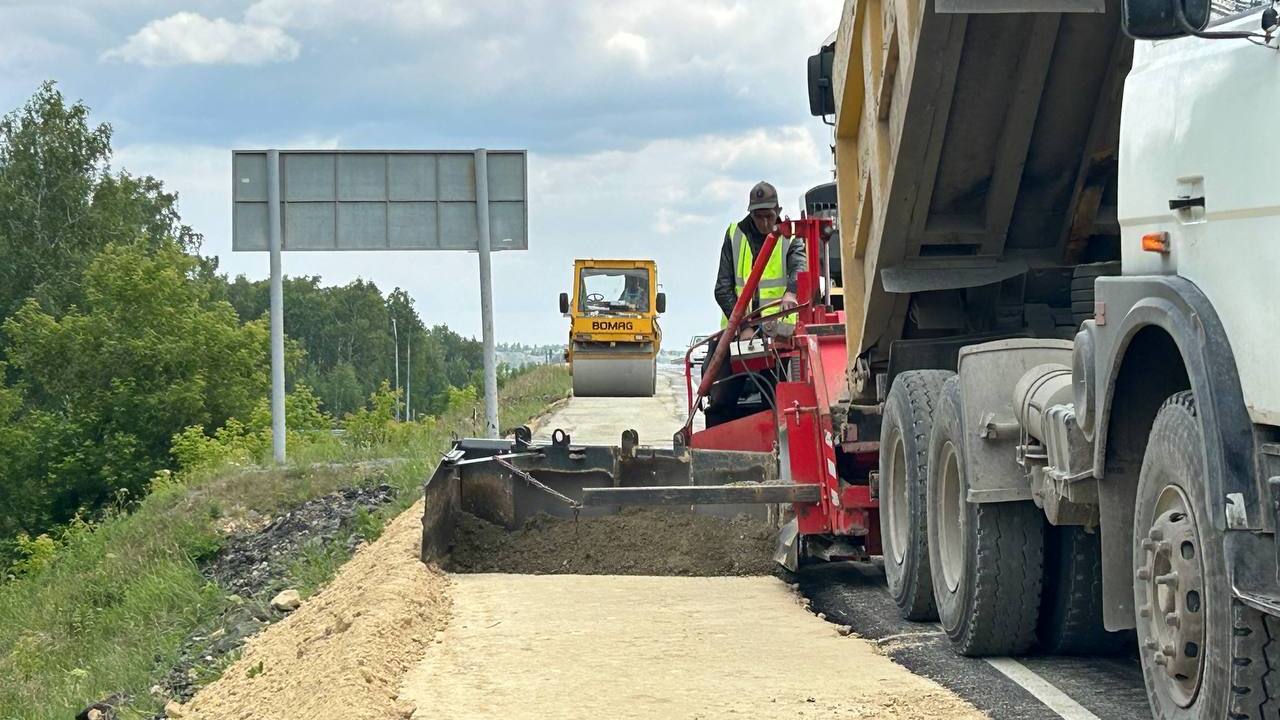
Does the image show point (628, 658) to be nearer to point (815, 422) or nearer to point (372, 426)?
point (815, 422)

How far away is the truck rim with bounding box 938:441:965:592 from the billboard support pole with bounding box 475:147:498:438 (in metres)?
12.0

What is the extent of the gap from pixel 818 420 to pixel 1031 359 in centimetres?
259

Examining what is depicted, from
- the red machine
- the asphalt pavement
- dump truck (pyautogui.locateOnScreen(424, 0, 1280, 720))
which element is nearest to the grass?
dump truck (pyautogui.locateOnScreen(424, 0, 1280, 720))

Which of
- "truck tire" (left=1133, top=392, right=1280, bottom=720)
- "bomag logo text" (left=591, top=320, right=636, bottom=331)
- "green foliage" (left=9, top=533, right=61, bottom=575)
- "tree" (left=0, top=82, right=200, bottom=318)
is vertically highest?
"tree" (left=0, top=82, right=200, bottom=318)

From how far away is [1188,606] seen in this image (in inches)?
175

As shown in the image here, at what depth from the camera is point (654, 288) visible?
31625 mm

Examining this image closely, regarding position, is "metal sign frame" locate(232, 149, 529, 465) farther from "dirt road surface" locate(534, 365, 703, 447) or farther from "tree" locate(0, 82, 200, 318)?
"tree" locate(0, 82, 200, 318)

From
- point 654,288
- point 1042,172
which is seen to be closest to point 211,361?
point 654,288

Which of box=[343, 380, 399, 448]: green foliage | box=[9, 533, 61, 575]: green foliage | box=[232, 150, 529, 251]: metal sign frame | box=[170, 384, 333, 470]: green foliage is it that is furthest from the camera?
box=[9, 533, 61, 575]: green foliage

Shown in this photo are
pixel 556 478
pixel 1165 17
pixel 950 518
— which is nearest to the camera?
pixel 1165 17

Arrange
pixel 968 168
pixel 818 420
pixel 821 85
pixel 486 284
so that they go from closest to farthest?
pixel 968 168, pixel 821 85, pixel 818 420, pixel 486 284

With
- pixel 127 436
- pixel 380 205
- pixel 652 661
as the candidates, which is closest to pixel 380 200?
pixel 380 205

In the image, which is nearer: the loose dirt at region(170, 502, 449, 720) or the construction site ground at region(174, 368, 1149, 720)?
the construction site ground at region(174, 368, 1149, 720)

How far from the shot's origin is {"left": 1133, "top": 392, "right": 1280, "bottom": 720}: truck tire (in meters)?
4.14
